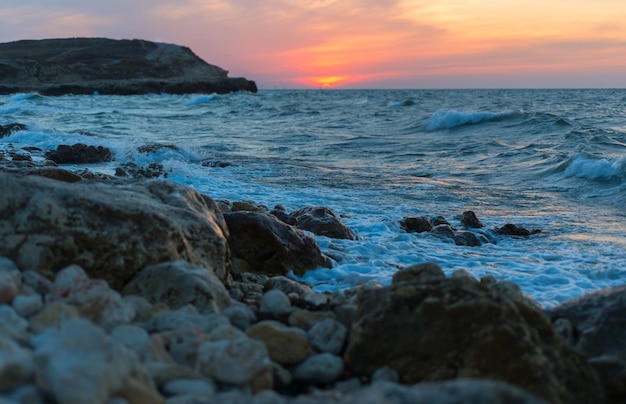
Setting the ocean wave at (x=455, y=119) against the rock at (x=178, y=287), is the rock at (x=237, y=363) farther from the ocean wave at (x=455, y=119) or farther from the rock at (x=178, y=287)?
the ocean wave at (x=455, y=119)

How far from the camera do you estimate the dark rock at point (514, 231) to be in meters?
6.80

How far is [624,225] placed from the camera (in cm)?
723

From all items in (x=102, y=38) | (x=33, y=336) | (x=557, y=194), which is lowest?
(x=557, y=194)

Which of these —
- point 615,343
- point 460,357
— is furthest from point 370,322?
point 615,343

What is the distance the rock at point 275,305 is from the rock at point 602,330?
1.35 metres

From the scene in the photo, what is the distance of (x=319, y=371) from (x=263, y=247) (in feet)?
8.11

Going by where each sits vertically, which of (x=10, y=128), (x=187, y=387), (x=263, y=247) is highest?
(x=10, y=128)

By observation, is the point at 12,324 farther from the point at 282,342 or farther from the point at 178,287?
the point at 282,342

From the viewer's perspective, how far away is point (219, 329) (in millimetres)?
2477

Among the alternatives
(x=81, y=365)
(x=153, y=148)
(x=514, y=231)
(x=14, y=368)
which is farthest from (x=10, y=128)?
(x=81, y=365)

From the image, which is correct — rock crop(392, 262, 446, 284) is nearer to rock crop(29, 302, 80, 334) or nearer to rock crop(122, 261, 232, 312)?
rock crop(122, 261, 232, 312)

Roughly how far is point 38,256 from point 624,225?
663 centimetres

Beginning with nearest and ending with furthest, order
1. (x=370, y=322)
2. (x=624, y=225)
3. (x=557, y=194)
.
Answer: (x=370, y=322) → (x=624, y=225) → (x=557, y=194)

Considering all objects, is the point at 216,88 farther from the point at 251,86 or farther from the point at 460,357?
the point at 460,357
